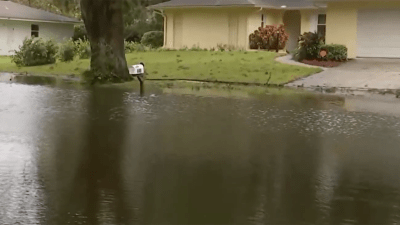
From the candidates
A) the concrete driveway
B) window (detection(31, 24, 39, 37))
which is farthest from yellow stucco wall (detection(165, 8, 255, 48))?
window (detection(31, 24, 39, 37))

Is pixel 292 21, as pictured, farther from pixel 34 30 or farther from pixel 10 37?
pixel 10 37

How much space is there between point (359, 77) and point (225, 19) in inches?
627

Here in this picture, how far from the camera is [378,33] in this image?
36.0 m

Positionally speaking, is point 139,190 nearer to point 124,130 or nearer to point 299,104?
point 124,130

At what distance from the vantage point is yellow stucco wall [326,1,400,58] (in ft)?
119

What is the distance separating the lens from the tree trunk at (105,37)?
1094 inches

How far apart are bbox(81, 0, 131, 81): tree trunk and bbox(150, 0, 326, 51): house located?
1430 cm

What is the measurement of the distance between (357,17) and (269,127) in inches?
918

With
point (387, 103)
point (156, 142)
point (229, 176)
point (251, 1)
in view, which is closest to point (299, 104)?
point (387, 103)

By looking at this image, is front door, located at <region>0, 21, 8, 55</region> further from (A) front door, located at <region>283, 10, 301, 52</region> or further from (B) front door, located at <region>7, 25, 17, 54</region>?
(A) front door, located at <region>283, 10, 301, 52</region>

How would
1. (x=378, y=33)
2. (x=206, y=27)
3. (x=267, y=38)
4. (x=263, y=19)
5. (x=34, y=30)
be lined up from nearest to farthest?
(x=378, y=33)
(x=267, y=38)
(x=206, y=27)
(x=263, y=19)
(x=34, y=30)

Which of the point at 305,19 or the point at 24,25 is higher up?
the point at 305,19

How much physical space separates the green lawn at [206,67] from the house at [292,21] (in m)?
3.40

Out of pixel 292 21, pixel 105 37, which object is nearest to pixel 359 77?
pixel 105 37
